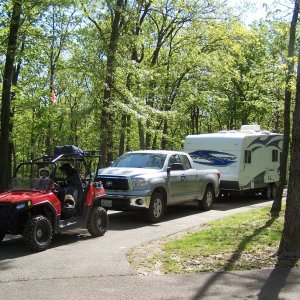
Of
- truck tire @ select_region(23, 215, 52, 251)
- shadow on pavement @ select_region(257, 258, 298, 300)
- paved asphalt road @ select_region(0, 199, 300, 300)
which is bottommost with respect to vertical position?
paved asphalt road @ select_region(0, 199, 300, 300)

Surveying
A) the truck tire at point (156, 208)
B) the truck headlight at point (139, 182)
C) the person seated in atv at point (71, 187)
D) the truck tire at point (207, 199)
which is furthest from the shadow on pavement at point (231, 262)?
the truck tire at point (207, 199)

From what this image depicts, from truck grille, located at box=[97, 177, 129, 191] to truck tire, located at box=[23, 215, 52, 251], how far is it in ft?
11.9

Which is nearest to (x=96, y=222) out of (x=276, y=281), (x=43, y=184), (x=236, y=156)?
(x=43, y=184)

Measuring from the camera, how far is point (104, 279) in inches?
239

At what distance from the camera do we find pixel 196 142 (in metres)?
18.5

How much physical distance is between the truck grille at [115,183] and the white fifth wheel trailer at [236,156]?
23.0 ft

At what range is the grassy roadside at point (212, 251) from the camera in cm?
671

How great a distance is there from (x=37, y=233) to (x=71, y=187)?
5.18ft

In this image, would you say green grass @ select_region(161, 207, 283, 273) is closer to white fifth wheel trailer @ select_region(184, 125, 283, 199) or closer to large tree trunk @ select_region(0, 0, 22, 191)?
white fifth wheel trailer @ select_region(184, 125, 283, 199)

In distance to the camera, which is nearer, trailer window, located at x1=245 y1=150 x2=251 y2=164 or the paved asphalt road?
the paved asphalt road

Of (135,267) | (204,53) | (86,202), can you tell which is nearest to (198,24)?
(204,53)

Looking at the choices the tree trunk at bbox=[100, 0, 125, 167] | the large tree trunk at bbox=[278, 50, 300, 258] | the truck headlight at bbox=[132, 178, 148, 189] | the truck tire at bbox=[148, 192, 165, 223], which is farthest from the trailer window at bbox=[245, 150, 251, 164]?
the large tree trunk at bbox=[278, 50, 300, 258]

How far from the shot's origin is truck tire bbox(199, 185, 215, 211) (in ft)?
48.3

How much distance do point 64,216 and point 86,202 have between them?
0.63 m
